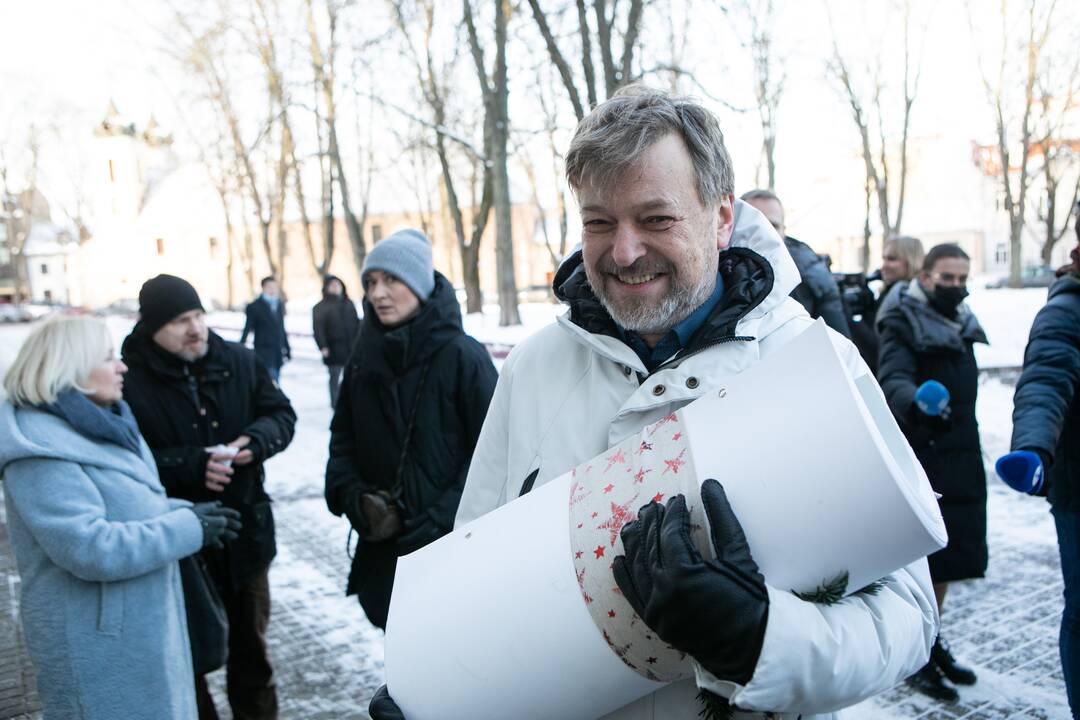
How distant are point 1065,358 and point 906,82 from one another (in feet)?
86.9

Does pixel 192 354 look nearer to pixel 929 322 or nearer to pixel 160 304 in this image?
pixel 160 304

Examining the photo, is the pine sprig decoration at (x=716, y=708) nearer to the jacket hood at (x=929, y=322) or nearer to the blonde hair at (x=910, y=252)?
the jacket hood at (x=929, y=322)

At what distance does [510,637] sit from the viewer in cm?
127

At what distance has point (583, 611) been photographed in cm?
122

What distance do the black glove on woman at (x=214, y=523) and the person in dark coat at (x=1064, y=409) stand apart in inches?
102

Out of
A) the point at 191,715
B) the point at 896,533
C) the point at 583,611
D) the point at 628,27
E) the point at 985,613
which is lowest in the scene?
the point at 985,613

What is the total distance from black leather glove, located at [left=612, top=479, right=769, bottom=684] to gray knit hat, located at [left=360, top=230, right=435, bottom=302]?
7.32ft

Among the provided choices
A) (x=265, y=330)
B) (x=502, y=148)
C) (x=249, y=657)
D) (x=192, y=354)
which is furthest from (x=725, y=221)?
(x=502, y=148)

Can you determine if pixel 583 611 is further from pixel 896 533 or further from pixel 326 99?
pixel 326 99

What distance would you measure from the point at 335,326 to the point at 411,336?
813 centimetres

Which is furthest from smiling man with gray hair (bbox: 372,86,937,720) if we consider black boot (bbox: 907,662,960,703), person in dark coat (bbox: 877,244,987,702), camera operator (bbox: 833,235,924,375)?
camera operator (bbox: 833,235,924,375)

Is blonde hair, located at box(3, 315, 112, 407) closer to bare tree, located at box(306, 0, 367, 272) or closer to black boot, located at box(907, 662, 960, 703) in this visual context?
black boot, located at box(907, 662, 960, 703)

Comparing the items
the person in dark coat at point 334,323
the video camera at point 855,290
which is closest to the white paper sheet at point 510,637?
the video camera at point 855,290

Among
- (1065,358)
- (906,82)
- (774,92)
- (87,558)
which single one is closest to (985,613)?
(1065,358)
